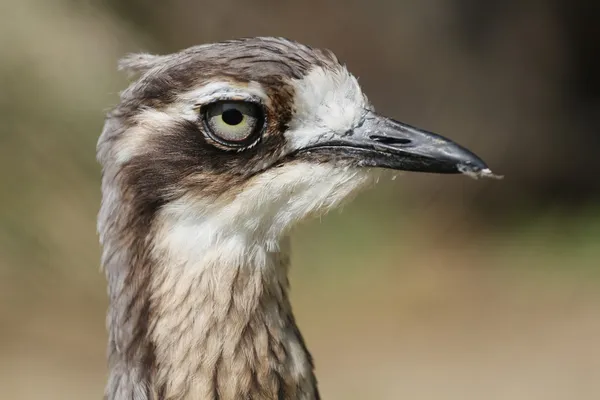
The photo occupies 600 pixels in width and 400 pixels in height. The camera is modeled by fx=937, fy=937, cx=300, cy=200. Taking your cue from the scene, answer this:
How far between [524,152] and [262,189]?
6751 millimetres

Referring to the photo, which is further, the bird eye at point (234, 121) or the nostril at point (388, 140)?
the nostril at point (388, 140)

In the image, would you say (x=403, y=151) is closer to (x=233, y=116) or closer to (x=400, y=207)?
(x=233, y=116)

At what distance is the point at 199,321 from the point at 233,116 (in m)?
0.60

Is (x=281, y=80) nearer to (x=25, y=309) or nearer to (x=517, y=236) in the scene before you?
(x=25, y=309)

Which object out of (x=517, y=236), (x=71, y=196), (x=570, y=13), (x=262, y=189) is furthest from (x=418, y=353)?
(x=262, y=189)

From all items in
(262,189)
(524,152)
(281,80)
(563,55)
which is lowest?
(262,189)

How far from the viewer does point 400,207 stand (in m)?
9.14

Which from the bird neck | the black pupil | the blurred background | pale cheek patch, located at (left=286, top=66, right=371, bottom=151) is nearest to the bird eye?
the black pupil

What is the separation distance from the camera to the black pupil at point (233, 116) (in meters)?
2.70

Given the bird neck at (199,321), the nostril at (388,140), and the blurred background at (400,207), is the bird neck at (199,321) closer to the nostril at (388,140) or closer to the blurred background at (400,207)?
the nostril at (388,140)

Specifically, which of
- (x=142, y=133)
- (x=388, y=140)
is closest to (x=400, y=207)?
(x=388, y=140)

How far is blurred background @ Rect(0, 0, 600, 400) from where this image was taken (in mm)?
7355

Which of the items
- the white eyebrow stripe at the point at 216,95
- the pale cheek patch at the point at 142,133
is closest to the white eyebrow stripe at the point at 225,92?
the white eyebrow stripe at the point at 216,95

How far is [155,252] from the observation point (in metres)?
2.74
